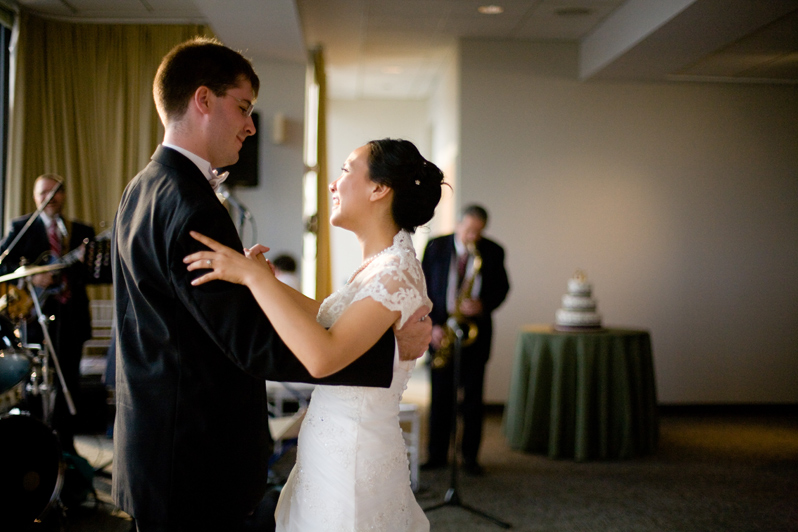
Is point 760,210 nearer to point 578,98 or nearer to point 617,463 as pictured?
point 578,98

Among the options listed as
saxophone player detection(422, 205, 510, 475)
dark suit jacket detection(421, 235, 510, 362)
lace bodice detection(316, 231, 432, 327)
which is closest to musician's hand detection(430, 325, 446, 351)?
saxophone player detection(422, 205, 510, 475)

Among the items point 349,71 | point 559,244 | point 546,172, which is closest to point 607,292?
point 559,244

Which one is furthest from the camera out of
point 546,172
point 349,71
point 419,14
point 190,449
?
point 349,71

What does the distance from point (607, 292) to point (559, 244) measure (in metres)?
0.73

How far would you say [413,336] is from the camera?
1592 mm

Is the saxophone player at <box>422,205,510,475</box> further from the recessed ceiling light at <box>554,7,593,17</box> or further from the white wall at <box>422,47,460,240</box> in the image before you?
the recessed ceiling light at <box>554,7,593,17</box>

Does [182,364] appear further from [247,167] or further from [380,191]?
[247,167]

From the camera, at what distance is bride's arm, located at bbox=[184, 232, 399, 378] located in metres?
1.24

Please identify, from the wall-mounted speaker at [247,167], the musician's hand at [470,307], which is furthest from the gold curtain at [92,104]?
the musician's hand at [470,307]

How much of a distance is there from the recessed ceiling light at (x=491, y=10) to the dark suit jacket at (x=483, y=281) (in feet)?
6.94

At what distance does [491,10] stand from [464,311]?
2.76 metres

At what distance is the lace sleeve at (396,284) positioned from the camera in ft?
4.91

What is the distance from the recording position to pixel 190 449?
4.28 ft

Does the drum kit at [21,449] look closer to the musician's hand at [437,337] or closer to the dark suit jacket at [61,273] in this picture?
the dark suit jacket at [61,273]
